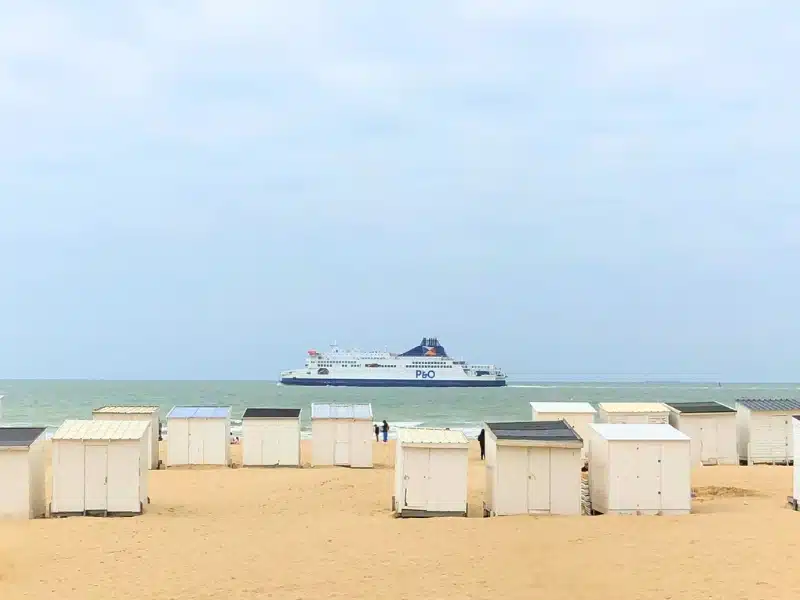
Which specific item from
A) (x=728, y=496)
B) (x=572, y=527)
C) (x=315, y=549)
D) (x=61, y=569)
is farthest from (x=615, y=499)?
(x=61, y=569)

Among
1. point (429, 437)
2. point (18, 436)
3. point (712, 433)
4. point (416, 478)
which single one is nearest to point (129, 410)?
point (18, 436)

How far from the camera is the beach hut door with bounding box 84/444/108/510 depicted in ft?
45.9

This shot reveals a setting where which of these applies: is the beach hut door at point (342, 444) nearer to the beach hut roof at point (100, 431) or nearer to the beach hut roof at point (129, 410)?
the beach hut roof at point (129, 410)

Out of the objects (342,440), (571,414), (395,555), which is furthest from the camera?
(342,440)

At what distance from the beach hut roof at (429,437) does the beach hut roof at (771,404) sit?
12.2 metres

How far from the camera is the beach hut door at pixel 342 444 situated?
23.5 m

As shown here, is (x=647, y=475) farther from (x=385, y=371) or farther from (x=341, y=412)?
(x=385, y=371)

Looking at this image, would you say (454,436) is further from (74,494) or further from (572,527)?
(74,494)

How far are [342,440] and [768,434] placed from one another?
12.0 meters

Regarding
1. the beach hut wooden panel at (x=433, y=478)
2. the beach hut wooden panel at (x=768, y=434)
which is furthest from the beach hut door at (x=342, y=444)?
the beach hut wooden panel at (x=768, y=434)

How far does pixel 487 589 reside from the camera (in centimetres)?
948

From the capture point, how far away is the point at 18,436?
1402 centimetres

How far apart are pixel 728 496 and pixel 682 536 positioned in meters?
5.32

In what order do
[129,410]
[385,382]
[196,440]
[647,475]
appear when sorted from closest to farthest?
[647,475] → [196,440] → [129,410] → [385,382]
